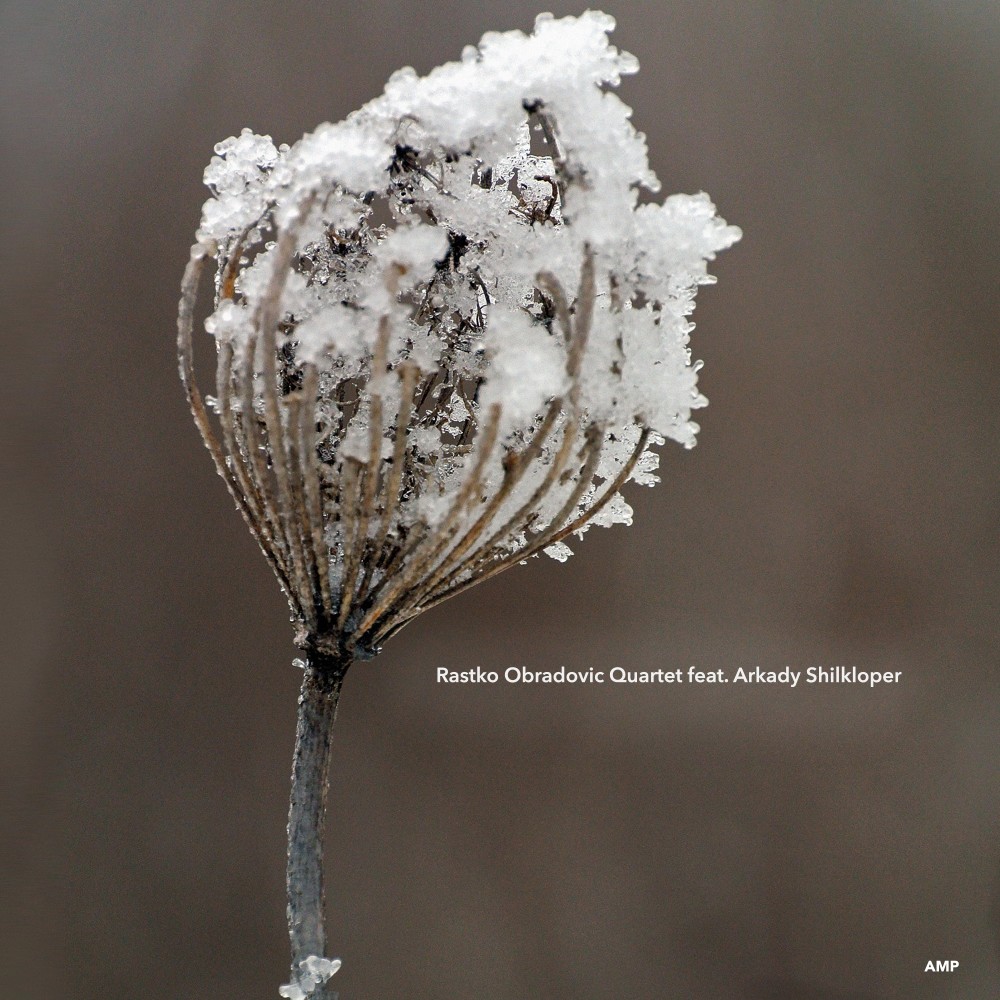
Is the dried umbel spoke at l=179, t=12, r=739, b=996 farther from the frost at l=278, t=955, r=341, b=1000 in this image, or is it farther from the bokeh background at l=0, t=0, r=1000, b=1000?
the bokeh background at l=0, t=0, r=1000, b=1000

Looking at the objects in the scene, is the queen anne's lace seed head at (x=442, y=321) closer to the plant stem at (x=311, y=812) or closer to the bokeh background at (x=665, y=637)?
the plant stem at (x=311, y=812)

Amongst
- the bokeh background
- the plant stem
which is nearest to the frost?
the plant stem

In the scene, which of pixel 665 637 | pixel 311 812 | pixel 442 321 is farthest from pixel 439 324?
pixel 665 637

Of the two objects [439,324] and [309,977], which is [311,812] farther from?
[439,324]

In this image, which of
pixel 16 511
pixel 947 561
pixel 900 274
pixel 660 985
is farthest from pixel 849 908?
pixel 16 511

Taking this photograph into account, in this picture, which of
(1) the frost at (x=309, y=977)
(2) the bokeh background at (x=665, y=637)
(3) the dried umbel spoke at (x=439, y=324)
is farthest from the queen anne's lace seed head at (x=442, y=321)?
(2) the bokeh background at (x=665, y=637)

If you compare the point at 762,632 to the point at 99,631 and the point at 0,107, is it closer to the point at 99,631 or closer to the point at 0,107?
the point at 99,631
